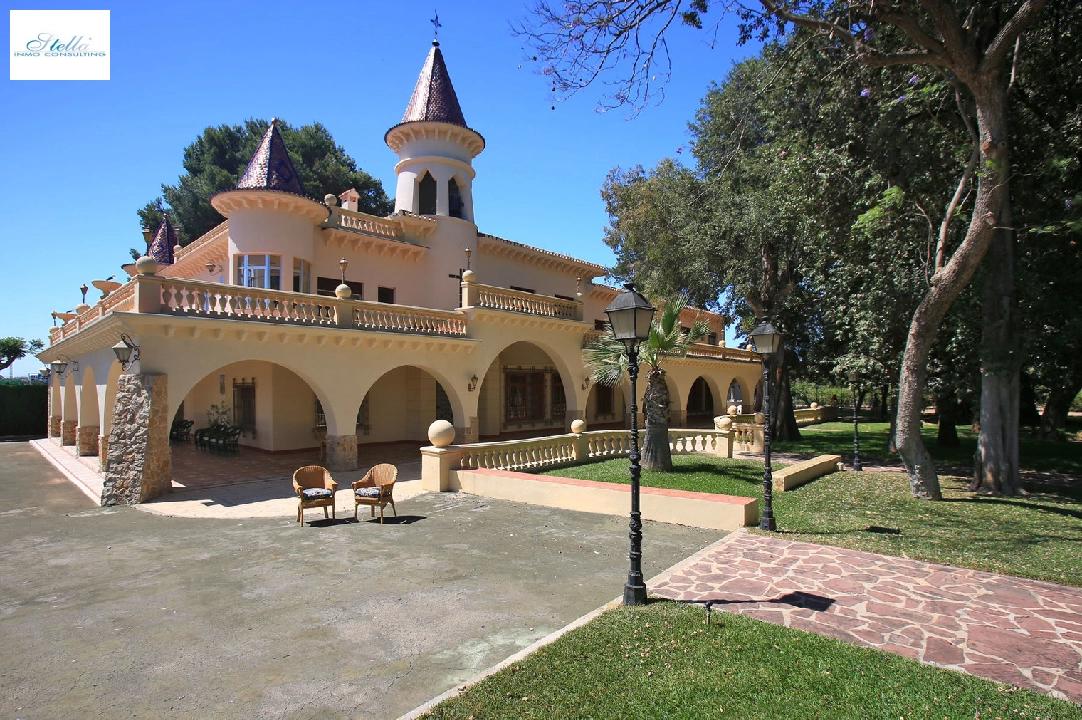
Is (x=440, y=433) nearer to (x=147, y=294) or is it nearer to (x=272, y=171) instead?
(x=147, y=294)


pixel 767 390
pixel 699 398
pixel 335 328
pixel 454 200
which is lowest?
pixel 699 398

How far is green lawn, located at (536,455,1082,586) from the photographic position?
7.52 m

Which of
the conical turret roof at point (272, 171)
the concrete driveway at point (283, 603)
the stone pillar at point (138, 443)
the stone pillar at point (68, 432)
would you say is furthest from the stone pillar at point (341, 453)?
the stone pillar at point (68, 432)

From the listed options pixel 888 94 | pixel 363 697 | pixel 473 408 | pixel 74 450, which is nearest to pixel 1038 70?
pixel 888 94

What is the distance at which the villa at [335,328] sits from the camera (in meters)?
12.0

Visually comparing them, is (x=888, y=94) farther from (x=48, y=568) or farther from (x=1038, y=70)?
(x=48, y=568)

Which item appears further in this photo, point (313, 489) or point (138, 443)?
point (138, 443)

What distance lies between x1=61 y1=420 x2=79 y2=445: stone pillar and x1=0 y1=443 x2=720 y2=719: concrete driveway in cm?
1457

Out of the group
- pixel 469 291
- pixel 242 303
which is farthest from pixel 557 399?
pixel 242 303

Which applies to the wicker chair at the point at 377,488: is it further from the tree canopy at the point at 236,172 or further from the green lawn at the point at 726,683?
the tree canopy at the point at 236,172

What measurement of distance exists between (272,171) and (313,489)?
10640mm

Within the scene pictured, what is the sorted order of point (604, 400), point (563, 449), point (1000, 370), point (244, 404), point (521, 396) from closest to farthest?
point (1000, 370) < point (563, 449) < point (244, 404) < point (521, 396) < point (604, 400)

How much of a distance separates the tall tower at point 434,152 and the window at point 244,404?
819cm

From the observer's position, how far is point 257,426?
18562 millimetres
